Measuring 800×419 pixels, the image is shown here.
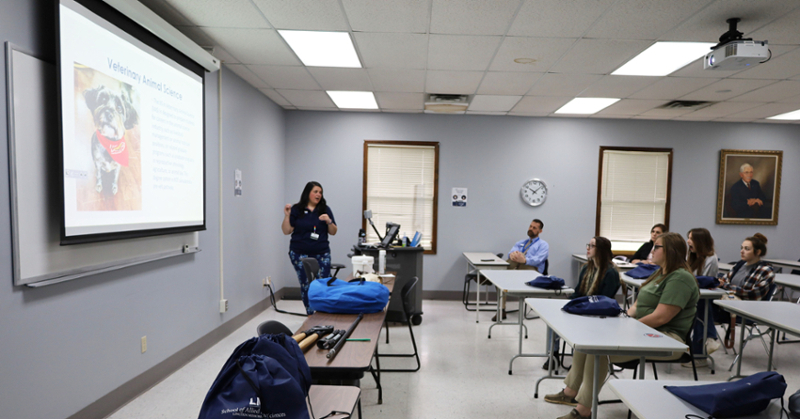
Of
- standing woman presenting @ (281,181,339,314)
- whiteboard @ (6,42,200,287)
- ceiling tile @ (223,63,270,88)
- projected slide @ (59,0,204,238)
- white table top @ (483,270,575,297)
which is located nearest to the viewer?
whiteboard @ (6,42,200,287)

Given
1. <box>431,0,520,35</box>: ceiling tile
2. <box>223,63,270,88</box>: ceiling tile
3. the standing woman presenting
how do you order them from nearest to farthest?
<box>431,0,520,35</box>: ceiling tile
<box>223,63,270,88</box>: ceiling tile
the standing woman presenting

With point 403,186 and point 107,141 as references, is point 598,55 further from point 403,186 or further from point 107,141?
point 107,141

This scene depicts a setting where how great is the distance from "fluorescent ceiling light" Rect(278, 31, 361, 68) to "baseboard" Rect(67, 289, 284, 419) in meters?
2.82

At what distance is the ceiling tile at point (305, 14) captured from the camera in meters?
2.83

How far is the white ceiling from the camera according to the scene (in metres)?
2.84

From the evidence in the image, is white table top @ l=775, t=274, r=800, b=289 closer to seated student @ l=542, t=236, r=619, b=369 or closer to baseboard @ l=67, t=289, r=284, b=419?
seated student @ l=542, t=236, r=619, b=369

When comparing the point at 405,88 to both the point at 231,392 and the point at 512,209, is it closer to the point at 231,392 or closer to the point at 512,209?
the point at 512,209

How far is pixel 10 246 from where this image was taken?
78.2 inches

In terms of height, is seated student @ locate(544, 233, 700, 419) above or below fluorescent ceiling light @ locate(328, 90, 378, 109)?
below

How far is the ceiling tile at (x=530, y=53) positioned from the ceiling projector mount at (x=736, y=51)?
101cm

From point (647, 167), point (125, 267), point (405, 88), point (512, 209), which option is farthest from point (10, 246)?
point (647, 167)

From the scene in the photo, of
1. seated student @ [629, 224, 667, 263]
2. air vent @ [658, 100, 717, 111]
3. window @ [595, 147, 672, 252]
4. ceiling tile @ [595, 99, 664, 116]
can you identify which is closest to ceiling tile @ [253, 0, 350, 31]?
ceiling tile @ [595, 99, 664, 116]

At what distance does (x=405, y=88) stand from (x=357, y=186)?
1.97 m

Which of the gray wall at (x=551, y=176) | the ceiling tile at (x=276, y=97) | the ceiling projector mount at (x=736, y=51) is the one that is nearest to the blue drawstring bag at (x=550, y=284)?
the ceiling projector mount at (x=736, y=51)
